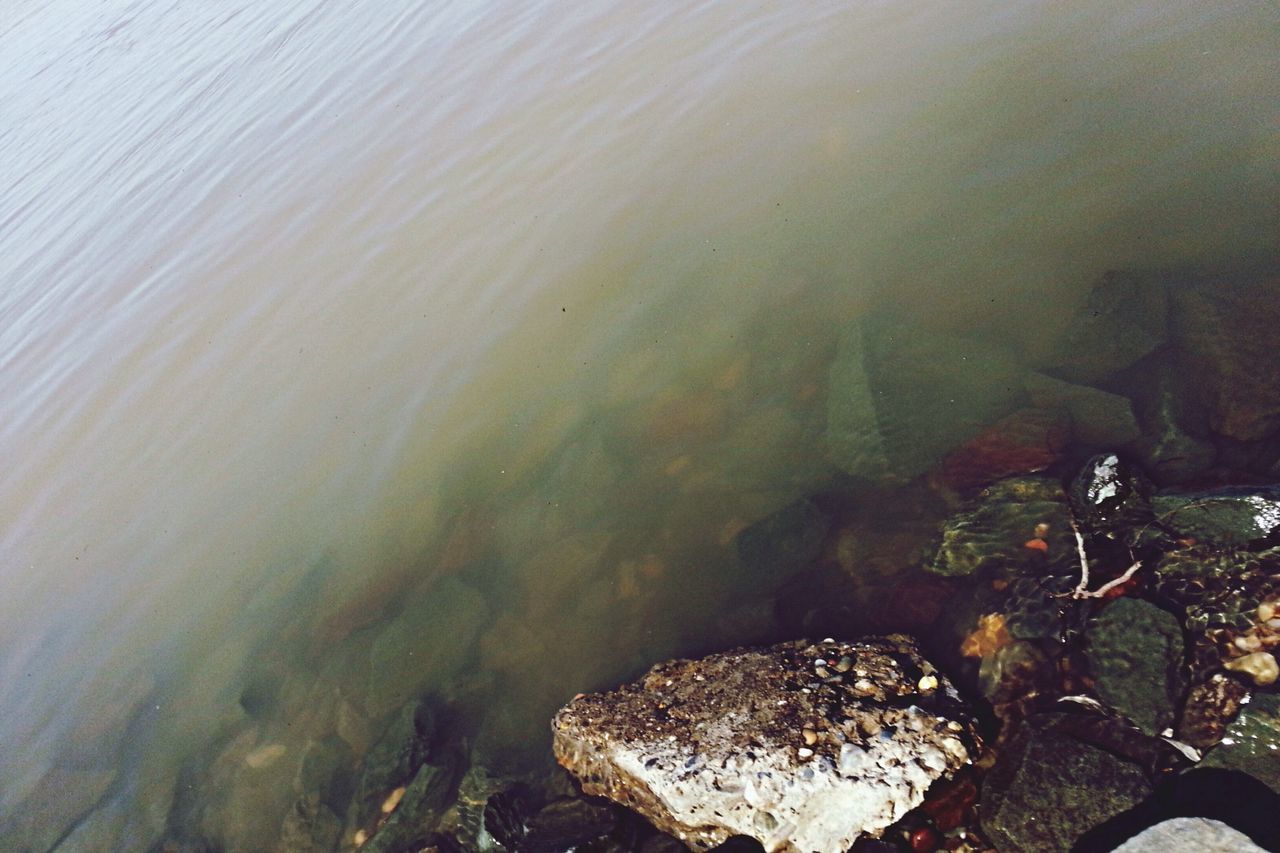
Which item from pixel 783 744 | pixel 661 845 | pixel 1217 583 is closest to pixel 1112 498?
pixel 1217 583

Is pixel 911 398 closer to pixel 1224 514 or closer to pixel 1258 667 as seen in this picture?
pixel 1224 514

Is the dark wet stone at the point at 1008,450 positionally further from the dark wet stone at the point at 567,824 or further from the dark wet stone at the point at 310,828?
the dark wet stone at the point at 310,828

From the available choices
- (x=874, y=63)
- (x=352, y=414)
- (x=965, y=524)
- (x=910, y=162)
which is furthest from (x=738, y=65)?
(x=965, y=524)

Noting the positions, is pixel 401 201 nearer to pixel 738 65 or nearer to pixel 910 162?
pixel 738 65

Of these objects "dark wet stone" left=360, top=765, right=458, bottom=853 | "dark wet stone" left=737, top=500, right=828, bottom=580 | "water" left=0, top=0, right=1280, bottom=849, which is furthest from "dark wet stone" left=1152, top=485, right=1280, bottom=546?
"dark wet stone" left=360, top=765, right=458, bottom=853

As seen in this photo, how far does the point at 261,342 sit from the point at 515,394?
380 cm

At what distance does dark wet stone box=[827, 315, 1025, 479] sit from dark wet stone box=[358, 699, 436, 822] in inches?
155

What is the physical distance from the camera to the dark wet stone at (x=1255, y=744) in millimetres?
3836

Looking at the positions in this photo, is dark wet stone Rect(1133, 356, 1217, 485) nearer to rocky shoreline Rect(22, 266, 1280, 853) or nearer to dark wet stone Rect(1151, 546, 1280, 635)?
rocky shoreline Rect(22, 266, 1280, 853)

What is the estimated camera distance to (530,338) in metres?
8.52

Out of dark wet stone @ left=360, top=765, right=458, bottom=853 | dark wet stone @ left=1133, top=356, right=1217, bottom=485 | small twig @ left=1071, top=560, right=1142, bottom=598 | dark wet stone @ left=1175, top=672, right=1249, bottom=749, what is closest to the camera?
dark wet stone @ left=1175, top=672, right=1249, bottom=749

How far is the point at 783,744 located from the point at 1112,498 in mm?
2804

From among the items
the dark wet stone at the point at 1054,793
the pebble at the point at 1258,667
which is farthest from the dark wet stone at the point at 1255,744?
the dark wet stone at the point at 1054,793

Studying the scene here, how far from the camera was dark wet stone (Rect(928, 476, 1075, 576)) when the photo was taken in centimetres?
521
